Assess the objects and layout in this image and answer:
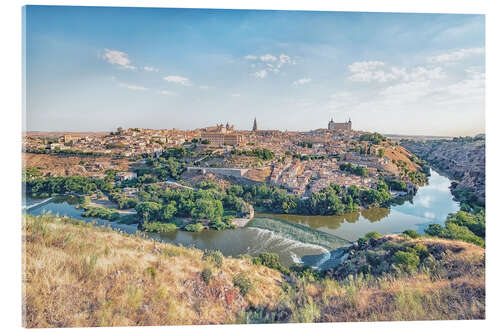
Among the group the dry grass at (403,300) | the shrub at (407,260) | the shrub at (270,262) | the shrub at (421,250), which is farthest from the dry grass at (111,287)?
the shrub at (421,250)

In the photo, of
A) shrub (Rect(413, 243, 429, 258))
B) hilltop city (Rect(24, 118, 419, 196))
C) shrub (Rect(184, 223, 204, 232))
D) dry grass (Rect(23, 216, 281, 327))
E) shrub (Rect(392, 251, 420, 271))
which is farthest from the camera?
hilltop city (Rect(24, 118, 419, 196))

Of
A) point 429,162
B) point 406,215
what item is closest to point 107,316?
point 406,215

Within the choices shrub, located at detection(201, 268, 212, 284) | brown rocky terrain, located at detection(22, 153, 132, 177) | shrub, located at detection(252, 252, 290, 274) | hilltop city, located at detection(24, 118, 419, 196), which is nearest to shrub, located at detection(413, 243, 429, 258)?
shrub, located at detection(252, 252, 290, 274)

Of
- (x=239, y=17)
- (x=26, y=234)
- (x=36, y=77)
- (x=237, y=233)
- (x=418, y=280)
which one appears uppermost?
(x=239, y=17)

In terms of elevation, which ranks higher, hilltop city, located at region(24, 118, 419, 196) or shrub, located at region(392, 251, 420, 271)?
hilltop city, located at region(24, 118, 419, 196)

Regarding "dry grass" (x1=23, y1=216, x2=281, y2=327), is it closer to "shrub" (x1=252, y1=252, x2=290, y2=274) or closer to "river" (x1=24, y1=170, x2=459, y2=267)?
"shrub" (x1=252, y1=252, x2=290, y2=274)

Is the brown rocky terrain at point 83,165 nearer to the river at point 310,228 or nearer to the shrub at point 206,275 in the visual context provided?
the river at point 310,228
